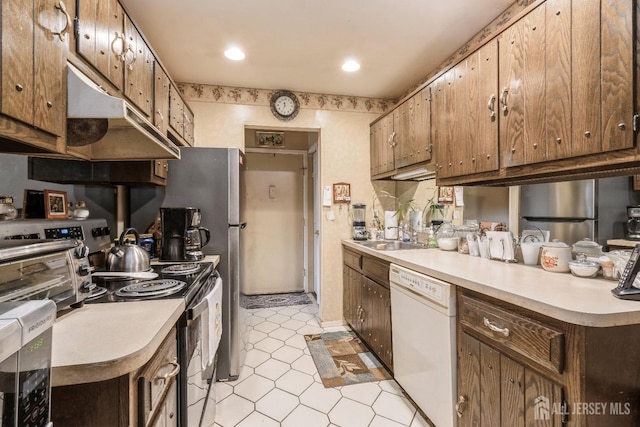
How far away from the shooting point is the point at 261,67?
8.50 ft

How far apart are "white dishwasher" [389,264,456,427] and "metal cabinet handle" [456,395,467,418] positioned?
3 cm

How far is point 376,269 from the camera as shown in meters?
2.32

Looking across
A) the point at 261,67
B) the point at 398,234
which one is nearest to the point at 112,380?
the point at 261,67

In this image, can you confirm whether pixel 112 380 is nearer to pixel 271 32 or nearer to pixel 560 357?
pixel 560 357

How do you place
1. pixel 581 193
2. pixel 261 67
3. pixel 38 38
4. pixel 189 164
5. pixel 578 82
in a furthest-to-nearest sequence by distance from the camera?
pixel 261 67 → pixel 189 164 → pixel 581 193 → pixel 578 82 → pixel 38 38

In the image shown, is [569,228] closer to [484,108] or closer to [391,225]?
[484,108]

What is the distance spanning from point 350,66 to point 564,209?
1.94m

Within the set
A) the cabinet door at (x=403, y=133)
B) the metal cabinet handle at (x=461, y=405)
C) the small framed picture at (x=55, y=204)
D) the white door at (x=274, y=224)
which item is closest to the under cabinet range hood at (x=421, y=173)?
the cabinet door at (x=403, y=133)

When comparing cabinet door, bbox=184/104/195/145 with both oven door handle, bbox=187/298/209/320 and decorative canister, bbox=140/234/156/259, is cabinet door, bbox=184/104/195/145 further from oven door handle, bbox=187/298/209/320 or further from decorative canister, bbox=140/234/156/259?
oven door handle, bbox=187/298/209/320

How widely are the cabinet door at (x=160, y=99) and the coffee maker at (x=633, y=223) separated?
2.69m

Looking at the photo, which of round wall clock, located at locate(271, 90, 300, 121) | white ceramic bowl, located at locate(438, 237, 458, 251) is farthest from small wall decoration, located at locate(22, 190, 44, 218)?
white ceramic bowl, located at locate(438, 237, 458, 251)

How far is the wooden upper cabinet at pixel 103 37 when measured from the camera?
117 cm

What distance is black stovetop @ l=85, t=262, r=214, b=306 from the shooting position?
3.72ft

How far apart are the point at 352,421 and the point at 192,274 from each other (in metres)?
1.27
